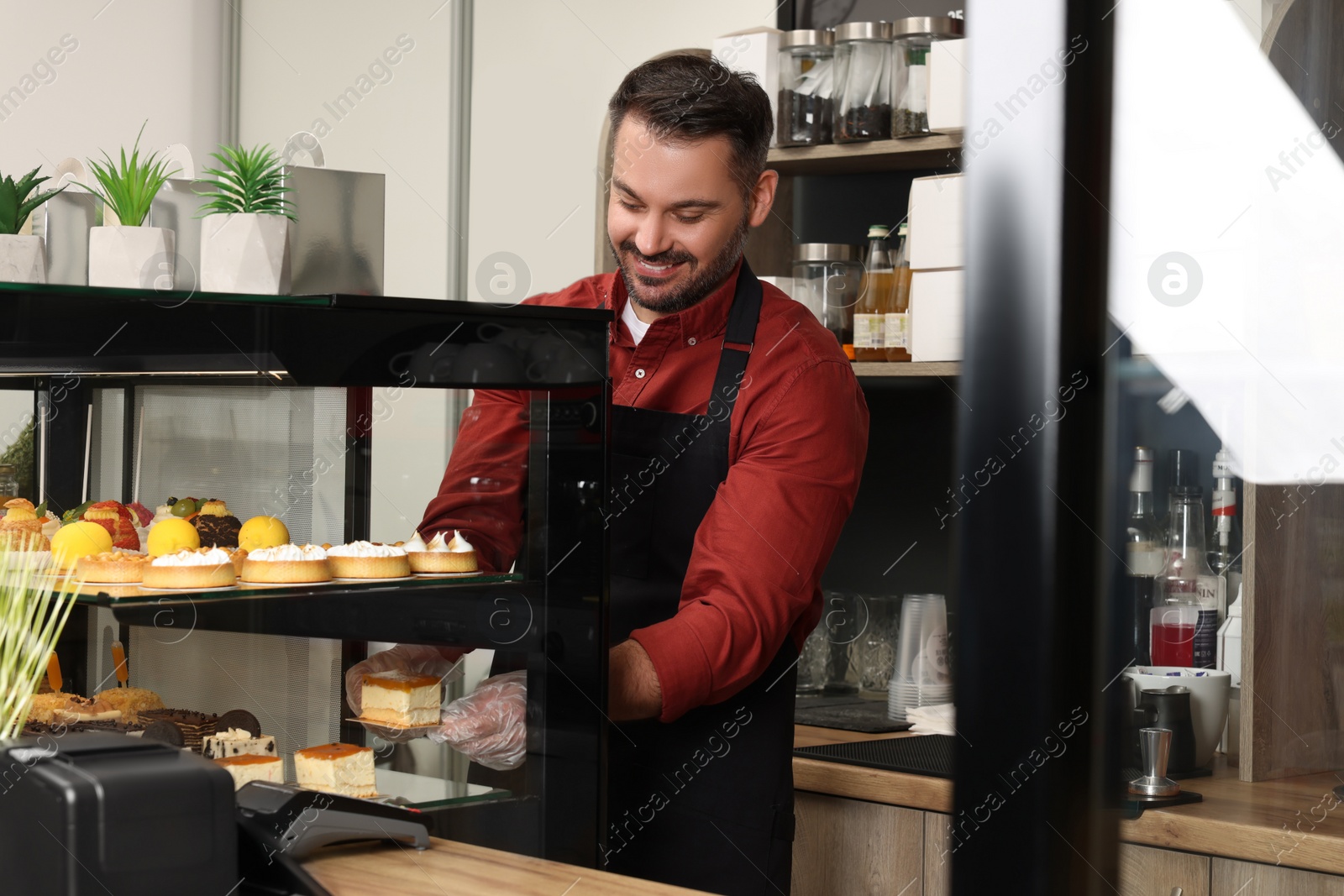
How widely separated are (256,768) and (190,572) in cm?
16

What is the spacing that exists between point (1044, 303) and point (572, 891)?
777 mm

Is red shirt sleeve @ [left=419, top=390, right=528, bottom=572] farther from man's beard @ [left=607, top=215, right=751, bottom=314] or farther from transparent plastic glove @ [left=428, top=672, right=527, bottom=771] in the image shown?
man's beard @ [left=607, top=215, right=751, bottom=314]

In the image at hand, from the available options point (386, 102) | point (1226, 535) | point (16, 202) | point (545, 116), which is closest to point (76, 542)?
point (16, 202)

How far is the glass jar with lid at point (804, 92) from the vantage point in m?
2.18

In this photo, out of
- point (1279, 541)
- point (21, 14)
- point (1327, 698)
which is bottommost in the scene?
point (1327, 698)

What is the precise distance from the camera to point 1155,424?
0.81 ft

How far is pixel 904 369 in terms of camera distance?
2033 mm

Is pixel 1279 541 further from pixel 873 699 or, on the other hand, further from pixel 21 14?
pixel 21 14

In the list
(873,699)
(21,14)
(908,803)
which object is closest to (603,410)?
(908,803)

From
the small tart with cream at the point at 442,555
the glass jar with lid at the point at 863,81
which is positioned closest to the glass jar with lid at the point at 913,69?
the glass jar with lid at the point at 863,81

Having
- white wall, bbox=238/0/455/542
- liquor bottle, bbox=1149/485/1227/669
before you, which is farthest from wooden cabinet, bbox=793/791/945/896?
white wall, bbox=238/0/455/542

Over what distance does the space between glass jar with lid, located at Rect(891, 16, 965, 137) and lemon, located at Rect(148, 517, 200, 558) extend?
139 centimetres

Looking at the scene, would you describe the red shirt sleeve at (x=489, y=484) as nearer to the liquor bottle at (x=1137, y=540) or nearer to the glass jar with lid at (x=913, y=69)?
the liquor bottle at (x=1137, y=540)

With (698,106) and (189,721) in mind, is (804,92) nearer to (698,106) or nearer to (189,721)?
(698,106)
